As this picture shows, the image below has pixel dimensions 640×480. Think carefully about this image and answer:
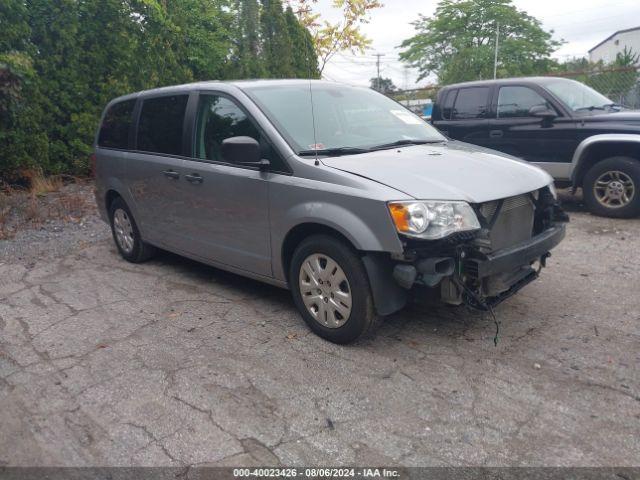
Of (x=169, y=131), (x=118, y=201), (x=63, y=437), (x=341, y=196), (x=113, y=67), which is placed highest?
(x=113, y=67)

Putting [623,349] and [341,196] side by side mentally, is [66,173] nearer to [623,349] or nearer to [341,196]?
[341,196]

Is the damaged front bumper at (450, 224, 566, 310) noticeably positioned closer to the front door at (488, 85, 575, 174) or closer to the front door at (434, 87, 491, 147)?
the front door at (488, 85, 575, 174)

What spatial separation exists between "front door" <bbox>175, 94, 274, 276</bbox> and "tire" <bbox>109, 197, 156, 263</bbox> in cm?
111

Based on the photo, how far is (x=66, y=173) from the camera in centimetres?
1056

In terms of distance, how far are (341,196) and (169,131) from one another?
231cm

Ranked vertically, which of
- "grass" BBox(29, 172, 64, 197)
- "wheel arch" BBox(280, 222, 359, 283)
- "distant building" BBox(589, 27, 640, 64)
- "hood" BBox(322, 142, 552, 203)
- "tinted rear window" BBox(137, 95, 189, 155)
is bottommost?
"grass" BBox(29, 172, 64, 197)

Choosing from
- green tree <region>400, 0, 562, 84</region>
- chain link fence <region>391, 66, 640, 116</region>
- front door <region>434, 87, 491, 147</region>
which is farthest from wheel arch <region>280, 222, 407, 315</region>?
green tree <region>400, 0, 562, 84</region>

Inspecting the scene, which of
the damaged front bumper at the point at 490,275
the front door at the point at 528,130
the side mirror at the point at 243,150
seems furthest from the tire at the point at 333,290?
the front door at the point at 528,130

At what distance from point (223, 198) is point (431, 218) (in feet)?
6.15

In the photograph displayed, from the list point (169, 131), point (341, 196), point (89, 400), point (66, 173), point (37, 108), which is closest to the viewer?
point (89, 400)

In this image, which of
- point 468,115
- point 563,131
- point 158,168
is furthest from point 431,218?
point 468,115

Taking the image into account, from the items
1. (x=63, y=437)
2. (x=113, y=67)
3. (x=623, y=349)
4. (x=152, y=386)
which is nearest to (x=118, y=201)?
(x=152, y=386)

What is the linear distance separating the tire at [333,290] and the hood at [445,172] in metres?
0.54

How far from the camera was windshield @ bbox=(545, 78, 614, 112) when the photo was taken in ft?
25.5
